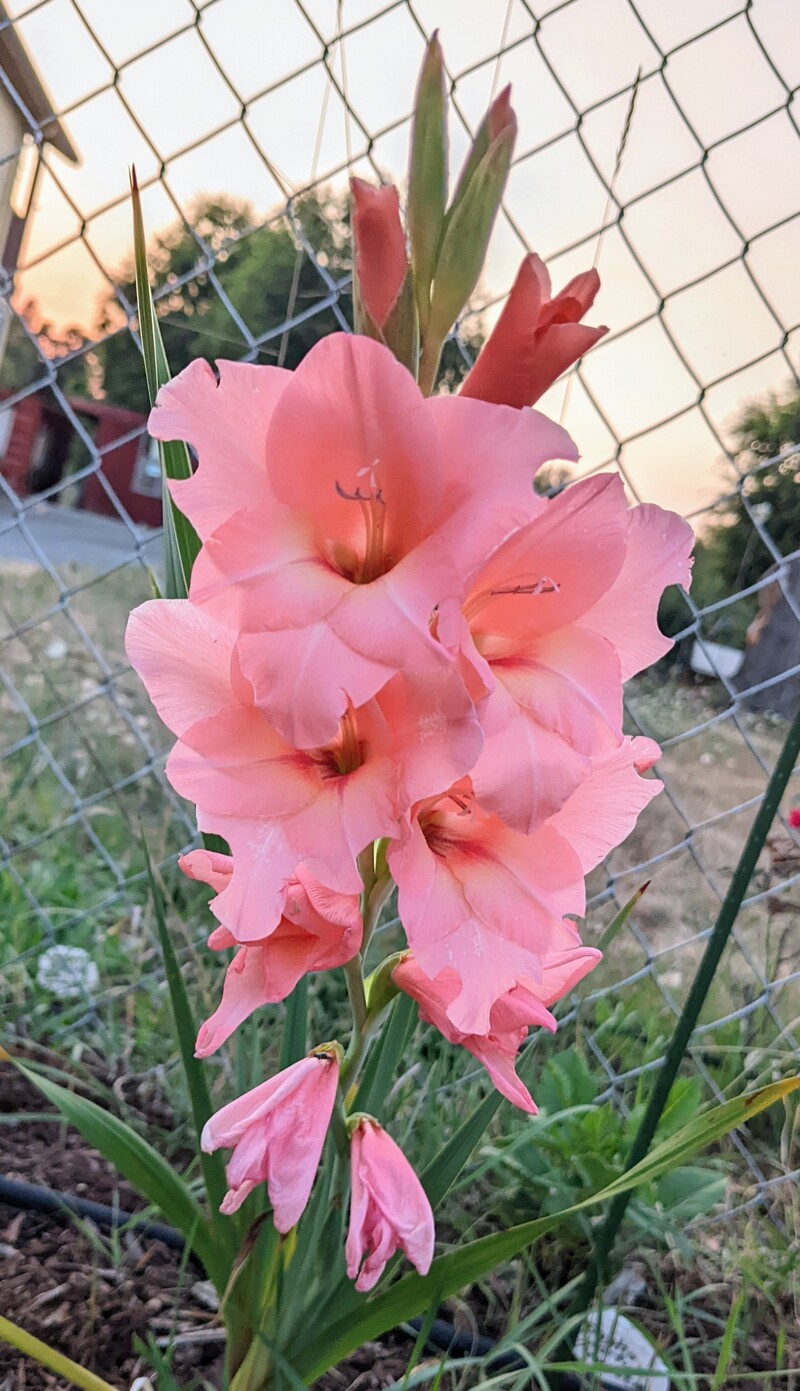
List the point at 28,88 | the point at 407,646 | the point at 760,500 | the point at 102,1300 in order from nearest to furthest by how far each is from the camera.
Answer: the point at 407,646 < the point at 102,1300 < the point at 760,500 < the point at 28,88

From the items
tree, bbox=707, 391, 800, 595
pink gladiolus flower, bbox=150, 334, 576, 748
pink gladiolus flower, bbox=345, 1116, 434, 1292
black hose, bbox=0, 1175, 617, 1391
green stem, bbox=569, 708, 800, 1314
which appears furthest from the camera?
tree, bbox=707, 391, 800, 595

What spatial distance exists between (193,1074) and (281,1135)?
0.66 ft

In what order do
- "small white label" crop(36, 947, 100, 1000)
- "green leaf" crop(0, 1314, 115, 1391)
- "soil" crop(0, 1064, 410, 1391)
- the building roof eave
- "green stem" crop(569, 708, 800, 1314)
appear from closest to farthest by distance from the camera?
1. "green leaf" crop(0, 1314, 115, 1391)
2. "green stem" crop(569, 708, 800, 1314)
3. "soil" crop(0, 1064, 410, 1391)
4. the building roof eave
5. "small white label" crop(36, 947, 100, 1000)

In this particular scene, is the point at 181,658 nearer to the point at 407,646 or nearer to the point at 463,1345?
the point at 407,646

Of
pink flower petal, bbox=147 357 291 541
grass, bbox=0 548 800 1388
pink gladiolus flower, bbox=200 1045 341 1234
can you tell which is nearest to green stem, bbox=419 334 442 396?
pink flower petal, bbox=147 357 291 541

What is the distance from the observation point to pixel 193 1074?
65 cm

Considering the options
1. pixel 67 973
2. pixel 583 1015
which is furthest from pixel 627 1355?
pixel 67 973

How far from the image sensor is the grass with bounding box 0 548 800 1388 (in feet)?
3.44

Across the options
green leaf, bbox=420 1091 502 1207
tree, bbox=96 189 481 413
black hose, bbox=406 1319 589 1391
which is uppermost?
tree, bbox=96 189 481 413

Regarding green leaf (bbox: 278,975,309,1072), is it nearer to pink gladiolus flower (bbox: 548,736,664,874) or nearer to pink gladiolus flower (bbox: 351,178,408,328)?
pink gladiolus flower (bbox: 548,736,664,874)

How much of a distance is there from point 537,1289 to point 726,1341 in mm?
473

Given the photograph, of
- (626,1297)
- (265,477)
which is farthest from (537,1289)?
(265,477)

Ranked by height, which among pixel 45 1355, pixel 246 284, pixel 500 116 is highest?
pixel 246 284

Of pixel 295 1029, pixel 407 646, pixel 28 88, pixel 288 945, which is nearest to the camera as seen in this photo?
pixel 407 646
